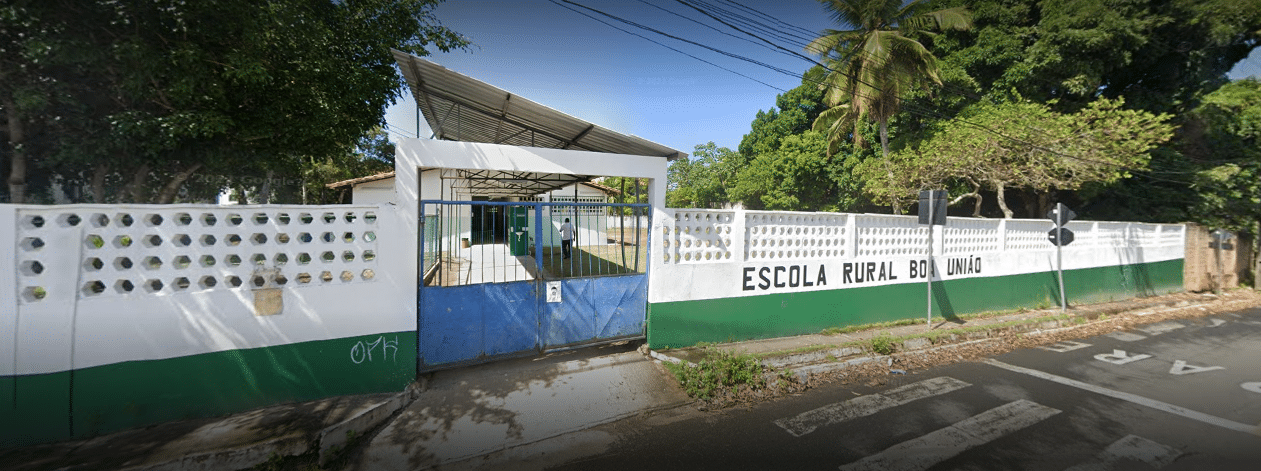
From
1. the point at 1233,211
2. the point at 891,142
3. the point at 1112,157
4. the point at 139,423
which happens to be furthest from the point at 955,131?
the point at 139,423

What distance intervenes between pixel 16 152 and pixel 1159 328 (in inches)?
711

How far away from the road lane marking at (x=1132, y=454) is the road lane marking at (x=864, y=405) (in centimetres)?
123

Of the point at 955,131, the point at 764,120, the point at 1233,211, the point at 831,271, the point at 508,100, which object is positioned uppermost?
the point at 764,120

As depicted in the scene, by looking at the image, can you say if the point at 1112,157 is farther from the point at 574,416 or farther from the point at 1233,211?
the point at 574,416

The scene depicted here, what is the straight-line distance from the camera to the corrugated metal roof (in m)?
4.54

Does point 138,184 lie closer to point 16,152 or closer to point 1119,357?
point 16,152

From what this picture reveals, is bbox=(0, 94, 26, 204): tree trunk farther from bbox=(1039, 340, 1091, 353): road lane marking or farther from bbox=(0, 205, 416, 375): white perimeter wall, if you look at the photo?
bbox=(1039, 340, 1091, 353): road lane marking

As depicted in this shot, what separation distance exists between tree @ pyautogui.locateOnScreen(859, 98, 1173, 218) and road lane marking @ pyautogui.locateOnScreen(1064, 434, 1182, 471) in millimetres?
8913

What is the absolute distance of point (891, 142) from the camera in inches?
623

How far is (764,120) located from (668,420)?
27406 mm

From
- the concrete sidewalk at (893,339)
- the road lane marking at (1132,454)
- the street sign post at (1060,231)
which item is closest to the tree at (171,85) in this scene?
the concrete sidewalk at (893,339)

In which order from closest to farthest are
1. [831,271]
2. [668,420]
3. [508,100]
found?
[668,420] → [508,100] → [831,271]

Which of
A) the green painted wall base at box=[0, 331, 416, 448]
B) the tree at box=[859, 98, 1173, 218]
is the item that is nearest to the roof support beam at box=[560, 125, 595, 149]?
the green painted wall base at box=[0, 331, 416, 448]

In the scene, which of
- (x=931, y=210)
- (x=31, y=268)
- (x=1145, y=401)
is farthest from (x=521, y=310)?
(x=1145, y=401)
